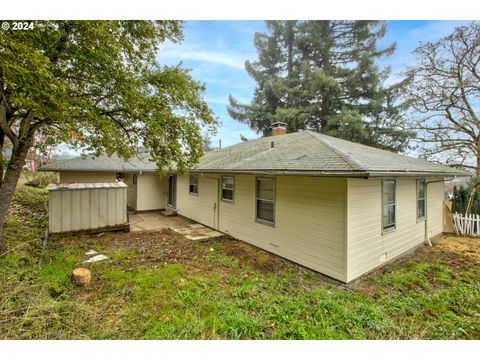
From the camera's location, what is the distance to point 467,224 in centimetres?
899

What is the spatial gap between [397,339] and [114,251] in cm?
638

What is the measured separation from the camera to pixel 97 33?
400cm

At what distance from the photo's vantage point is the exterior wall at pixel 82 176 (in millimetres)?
12664

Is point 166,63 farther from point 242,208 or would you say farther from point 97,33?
point 242,208

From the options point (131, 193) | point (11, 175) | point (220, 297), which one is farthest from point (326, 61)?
point (11, 175)

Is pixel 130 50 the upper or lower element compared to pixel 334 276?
upper

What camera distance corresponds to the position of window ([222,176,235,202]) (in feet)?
26.9

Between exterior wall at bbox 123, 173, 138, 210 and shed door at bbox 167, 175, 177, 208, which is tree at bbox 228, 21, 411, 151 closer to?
shed door at bbox 167, 175, 177, 208

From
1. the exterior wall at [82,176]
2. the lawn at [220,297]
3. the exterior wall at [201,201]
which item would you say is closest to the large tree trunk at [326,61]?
the exterior wall at [201,201]

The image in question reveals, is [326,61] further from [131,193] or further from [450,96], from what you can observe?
[131,193]

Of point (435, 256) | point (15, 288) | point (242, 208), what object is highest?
point (242, 208)

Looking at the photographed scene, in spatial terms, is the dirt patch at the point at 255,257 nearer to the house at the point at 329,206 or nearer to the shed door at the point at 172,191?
the house at the point at 329,206

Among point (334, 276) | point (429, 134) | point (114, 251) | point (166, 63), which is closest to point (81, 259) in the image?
point (114, 251)

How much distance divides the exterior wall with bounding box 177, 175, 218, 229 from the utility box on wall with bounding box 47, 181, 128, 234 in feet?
9.73
